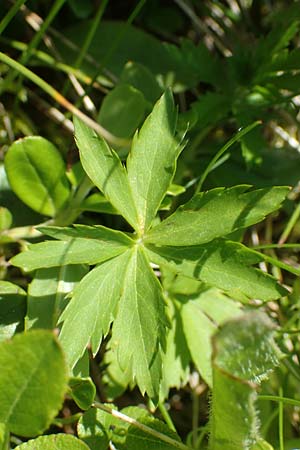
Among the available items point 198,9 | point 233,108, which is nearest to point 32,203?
point 233,108

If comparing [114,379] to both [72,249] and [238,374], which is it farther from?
[238,374]

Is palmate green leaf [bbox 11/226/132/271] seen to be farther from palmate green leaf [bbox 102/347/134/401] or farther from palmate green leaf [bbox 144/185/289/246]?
palmate green leaf [bbox 102/347/134/401]

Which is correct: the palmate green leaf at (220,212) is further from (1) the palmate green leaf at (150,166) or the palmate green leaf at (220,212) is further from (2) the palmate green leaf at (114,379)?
(2) the palmate green leaf at (114,379)

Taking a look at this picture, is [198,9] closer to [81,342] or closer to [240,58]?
[240,58]

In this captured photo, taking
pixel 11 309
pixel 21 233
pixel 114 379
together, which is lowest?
pixel 114 379

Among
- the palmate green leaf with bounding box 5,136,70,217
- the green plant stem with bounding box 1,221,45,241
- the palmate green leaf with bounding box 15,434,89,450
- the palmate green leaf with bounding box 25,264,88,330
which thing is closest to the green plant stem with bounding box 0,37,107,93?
the palmate green leaf with bounding box 5,136,70,217

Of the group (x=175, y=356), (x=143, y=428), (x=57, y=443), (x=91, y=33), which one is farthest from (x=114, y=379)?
(x=91, y=33)
